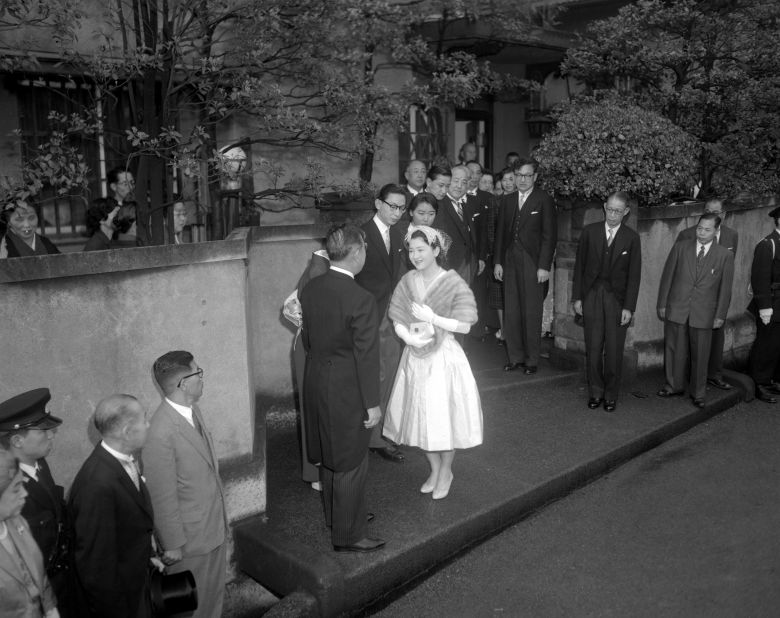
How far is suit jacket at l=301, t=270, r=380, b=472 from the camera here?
4641 millimetres

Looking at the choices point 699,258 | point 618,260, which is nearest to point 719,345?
point 699,258

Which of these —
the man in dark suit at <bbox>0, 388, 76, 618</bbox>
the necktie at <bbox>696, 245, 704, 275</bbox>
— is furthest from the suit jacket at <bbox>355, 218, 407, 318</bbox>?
the necktie at <bbox>696, 245, 704, 275</bbox>

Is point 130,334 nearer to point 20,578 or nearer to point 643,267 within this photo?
point 20,578

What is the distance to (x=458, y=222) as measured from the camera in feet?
26.2

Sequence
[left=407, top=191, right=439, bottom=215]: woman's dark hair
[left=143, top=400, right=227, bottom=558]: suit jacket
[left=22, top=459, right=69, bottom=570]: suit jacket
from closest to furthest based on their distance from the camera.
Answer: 1. [left=22, top=459, right=69, bottom=570]: suit jacket
2. [left=143, top=400, right=227, bottom=558]: suit jacket
3. [left=407, top=191, right=439, bottom=215]: woman's dark hair

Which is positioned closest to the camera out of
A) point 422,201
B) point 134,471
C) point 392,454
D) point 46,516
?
point 46,516

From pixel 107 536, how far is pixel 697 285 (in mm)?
6398

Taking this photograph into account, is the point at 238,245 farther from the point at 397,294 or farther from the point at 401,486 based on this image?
the point at 401,486

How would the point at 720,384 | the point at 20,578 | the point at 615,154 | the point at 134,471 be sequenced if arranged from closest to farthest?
the point at 20,578, the point at 134,471, the point at 615,154, the point at 720,384

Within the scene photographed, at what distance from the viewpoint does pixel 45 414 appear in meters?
3.66

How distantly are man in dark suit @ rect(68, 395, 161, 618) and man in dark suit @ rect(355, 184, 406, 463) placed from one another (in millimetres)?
2639

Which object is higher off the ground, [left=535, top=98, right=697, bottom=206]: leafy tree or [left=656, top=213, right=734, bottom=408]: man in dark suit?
[left=535, top=98, right=697, bottom=206]: leafy tree

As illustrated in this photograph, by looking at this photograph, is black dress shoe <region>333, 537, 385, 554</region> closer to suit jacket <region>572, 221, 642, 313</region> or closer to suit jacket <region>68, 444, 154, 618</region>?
suit jacket <region>68, 444, 154, 618</region>

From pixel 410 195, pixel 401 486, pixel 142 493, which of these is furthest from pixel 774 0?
pixel 142 493
